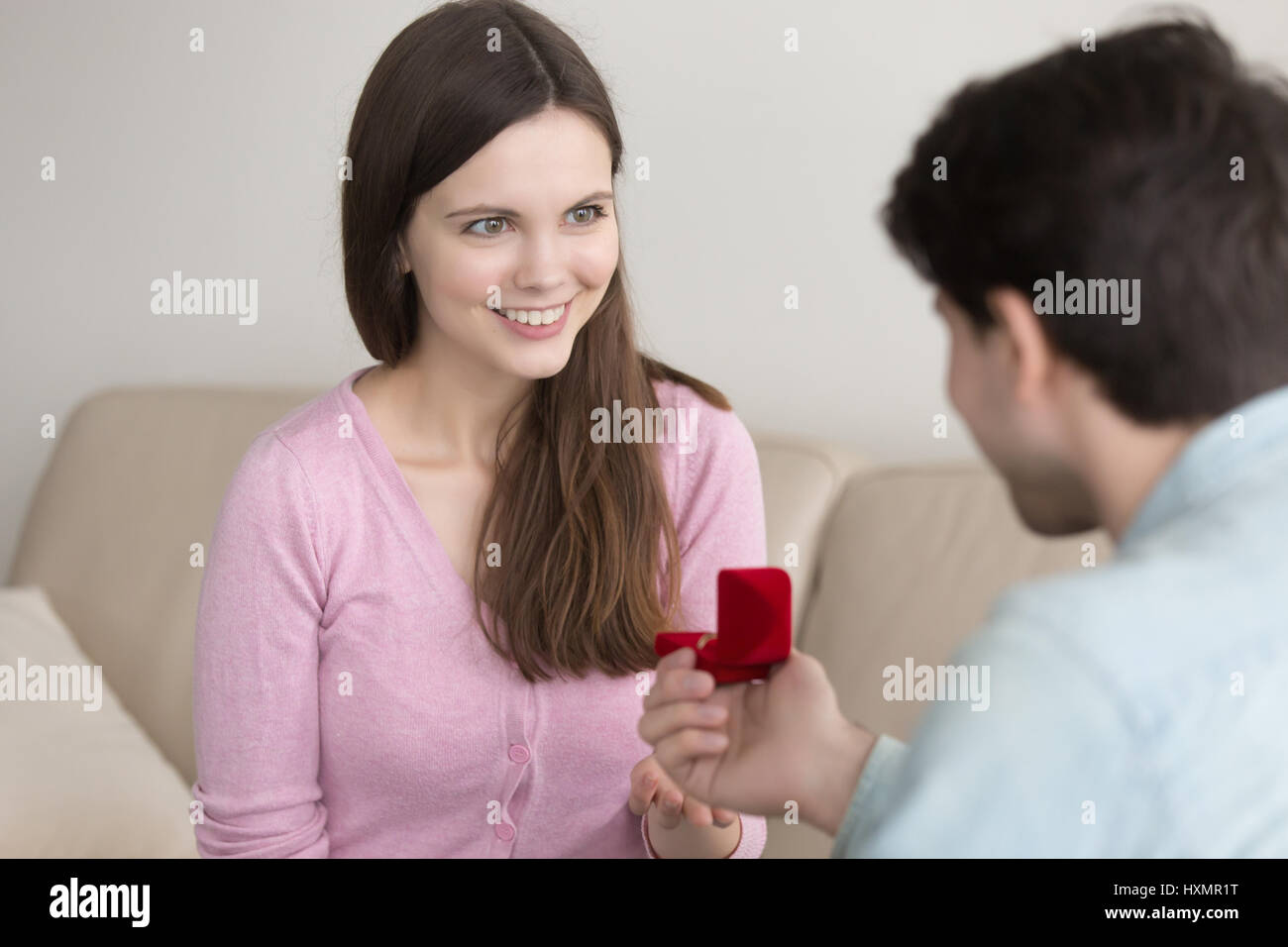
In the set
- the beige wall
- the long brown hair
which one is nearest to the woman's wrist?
the long brown hair

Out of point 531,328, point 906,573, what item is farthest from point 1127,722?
→ point 906,573

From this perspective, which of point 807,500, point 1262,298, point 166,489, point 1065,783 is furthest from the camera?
point 166,489

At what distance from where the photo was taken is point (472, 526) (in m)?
1.37

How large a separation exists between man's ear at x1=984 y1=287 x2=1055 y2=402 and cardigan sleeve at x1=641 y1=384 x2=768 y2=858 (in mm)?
684

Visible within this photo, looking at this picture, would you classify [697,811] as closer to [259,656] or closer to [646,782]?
[646,782]

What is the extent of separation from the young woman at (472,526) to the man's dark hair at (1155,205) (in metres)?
A: 0.59

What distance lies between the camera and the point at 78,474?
2.23 m

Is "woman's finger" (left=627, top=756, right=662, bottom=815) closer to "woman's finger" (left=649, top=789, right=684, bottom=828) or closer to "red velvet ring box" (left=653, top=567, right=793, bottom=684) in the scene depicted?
"woman's finger" (left=649, top=789, right=684, bottom=828)

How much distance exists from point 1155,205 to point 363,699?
2.97 feet

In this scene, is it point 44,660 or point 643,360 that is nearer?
point 643,360

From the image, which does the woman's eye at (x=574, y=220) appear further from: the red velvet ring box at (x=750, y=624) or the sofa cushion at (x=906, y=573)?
the sofa cushion at (x=906, y=573)

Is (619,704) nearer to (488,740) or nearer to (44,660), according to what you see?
(488,740)
